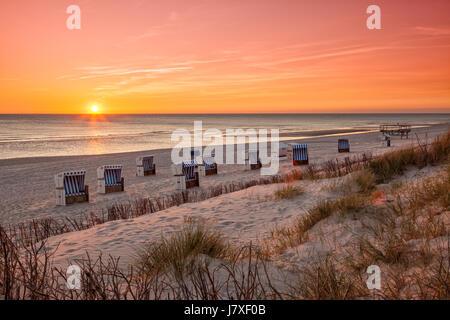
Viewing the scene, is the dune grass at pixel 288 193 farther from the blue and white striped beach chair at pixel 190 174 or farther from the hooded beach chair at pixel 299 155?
the hooded beach chair at pixel 299 155

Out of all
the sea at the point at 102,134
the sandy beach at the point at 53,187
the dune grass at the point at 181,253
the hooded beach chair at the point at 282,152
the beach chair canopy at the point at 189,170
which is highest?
the sea at the point at 102,134

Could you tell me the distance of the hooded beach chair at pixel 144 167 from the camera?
1606 cm

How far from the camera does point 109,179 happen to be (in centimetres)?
1260

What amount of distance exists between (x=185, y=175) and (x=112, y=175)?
2.70m

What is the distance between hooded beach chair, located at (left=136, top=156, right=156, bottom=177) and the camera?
16.1m

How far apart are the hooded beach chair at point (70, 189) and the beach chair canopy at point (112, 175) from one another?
48.5 inches

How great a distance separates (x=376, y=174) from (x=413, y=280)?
18.3ft

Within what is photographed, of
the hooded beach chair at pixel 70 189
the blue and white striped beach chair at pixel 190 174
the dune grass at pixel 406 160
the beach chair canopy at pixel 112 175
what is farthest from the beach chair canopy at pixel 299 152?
the hooded beach chair at pixel 70 189

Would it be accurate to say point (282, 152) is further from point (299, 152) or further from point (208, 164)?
point (208, 164)

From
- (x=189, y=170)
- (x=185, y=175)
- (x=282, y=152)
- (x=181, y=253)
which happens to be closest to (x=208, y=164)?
(x=189, y=170)

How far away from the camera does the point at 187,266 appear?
343 cm

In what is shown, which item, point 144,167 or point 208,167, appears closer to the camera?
point 208,167
